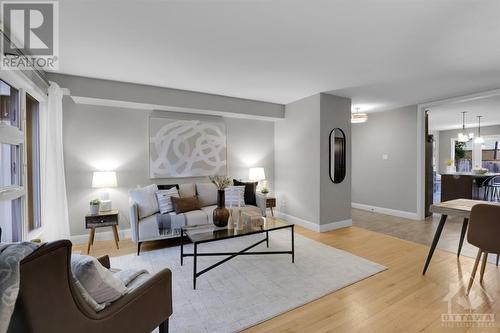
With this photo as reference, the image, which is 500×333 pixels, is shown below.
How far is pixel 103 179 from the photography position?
3729 mm

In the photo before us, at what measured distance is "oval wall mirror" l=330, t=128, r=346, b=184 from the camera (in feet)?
15.2

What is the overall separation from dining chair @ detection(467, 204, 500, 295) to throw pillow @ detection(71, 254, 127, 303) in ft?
10.3

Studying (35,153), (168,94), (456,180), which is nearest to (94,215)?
(35,153)

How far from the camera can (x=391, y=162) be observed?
18.8 feet

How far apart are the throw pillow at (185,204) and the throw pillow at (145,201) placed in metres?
0.31

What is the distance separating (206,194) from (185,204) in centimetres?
60

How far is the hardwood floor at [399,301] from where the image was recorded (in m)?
1.94

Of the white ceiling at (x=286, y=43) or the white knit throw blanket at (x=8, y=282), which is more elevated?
the white ceiling at (x=286, y=43)

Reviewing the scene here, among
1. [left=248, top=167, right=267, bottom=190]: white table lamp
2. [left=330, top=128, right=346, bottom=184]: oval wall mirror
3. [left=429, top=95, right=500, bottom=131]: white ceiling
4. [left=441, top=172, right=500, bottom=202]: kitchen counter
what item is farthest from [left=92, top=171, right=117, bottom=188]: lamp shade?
[left=441, top=172, right=500, bottom=202]: kitchen counter

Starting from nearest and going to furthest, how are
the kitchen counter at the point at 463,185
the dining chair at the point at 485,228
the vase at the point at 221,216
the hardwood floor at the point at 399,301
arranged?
the hardwood floor at the point at 399,301, the dining chair at the point at 485,228, the vase at the point at 221,216, the kitchen counter at the point at 463,185

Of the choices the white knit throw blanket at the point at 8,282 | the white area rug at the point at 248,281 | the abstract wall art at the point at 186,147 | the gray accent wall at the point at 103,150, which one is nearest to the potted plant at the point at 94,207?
the gray accent wall at the point at 103,150

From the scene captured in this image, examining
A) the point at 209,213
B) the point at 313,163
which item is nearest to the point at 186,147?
the point at 209,213

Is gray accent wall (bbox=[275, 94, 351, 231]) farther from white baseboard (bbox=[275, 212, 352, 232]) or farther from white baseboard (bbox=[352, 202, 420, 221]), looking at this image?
white baseboard (bbox=[352, 202, 420, 221])

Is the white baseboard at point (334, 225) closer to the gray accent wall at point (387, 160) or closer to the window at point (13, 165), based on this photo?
the gray accent wall at point (387, 160)
